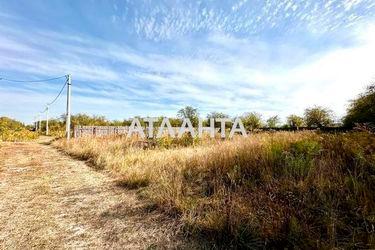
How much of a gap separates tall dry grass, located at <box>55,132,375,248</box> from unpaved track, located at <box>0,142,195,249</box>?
363mm

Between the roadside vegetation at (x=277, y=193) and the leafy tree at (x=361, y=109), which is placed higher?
the leafy tree at (x=361, y=109)

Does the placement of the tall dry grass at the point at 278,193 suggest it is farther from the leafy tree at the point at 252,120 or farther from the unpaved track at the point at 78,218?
the leafy tree at the point at 252,120

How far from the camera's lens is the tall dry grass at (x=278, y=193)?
280cm

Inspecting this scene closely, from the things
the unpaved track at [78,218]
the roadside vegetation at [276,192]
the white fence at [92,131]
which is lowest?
the unpaved track at [78,218]

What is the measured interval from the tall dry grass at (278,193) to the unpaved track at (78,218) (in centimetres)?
36

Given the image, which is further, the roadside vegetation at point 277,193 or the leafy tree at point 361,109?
the leafy tree at point 361,109

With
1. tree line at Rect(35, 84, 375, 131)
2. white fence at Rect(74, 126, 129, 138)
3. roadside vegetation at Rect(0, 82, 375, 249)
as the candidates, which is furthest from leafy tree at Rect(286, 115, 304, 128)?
roadside vegetation at Rect(0, 82, 375, 249)

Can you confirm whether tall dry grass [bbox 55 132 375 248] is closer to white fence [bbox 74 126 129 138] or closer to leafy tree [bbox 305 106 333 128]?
white fence [bbox 74 126 129 138]

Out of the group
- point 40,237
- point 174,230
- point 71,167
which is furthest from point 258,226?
point 71,167

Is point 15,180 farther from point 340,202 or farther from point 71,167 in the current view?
point 340,202

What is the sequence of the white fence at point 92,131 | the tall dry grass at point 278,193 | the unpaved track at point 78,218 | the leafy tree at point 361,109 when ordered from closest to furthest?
the tall dry grass at point 278,193 → the unpaved track at point 78,218 → the leafy tree at point 361,109 → the white fence at point 92,131

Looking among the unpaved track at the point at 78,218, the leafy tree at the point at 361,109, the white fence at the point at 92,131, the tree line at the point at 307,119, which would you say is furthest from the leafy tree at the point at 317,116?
the unpaved track at the point at 78,218

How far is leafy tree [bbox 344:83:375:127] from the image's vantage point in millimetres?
12680

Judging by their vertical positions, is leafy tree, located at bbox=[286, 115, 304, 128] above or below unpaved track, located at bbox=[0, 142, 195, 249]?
above
